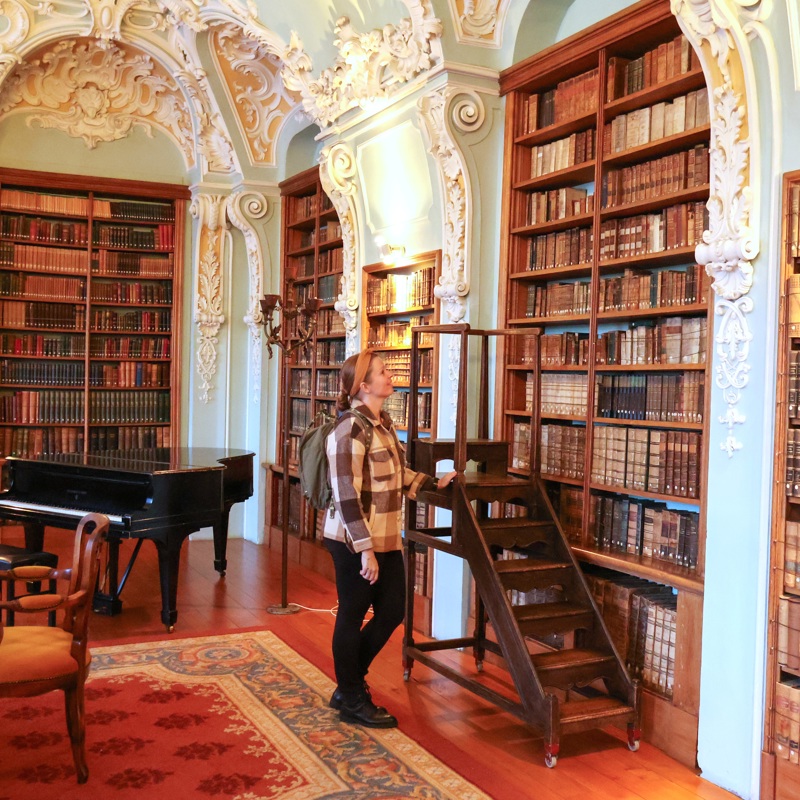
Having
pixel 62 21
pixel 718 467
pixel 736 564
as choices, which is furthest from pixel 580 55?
pixel 62 21

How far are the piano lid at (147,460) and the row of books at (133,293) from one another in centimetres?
236

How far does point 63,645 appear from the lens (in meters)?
3.26

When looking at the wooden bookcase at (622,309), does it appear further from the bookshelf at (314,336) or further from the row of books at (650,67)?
the bookshelf at (314,336)

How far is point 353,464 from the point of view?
368 cm

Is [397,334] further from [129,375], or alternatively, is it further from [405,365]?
[129,375]

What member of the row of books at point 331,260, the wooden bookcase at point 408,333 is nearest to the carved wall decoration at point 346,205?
the wooden bookcase at point 408,333

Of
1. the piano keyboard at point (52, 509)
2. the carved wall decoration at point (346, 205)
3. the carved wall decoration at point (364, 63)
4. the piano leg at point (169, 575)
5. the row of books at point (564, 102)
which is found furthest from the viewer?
the carved wall decoration at point (346, 205)

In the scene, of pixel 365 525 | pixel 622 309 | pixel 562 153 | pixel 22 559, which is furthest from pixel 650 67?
pixel 22 559

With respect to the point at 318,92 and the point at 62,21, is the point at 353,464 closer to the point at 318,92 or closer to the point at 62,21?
the point at 318,92

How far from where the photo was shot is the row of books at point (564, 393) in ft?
14.6

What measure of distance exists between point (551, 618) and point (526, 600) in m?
Result: 0.91

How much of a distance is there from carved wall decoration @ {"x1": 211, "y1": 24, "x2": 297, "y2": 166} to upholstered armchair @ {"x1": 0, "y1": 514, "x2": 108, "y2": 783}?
15.8 ft

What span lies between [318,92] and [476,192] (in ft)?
6.22

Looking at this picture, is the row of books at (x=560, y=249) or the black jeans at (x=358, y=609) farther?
the row of books at (x=560, y=249)
